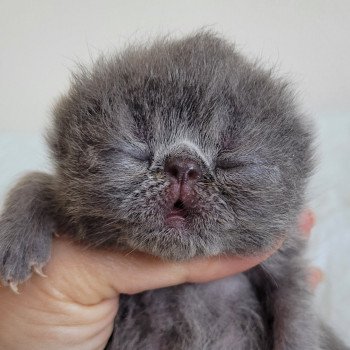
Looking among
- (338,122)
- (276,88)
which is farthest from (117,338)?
(338,122)

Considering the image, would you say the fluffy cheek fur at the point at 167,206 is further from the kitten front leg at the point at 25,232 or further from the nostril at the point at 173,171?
the kitten front leg at the point at 25,232

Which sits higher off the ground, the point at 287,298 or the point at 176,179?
the point at 176,179

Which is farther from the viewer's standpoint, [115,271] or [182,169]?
[115,271]

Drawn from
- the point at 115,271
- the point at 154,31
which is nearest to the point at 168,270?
the point at 115,271

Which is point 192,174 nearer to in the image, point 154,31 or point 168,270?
point 168,270

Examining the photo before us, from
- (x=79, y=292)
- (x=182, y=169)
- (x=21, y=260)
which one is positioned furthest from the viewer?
(x=79, y=292)

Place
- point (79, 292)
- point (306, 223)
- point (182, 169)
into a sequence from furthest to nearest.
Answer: point (306, 223) → point (79, 292) → point (182, 169)

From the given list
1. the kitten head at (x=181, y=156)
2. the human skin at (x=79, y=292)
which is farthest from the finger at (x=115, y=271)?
the kitten head at (x=181, y=156)

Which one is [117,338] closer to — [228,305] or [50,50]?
[228,305]
